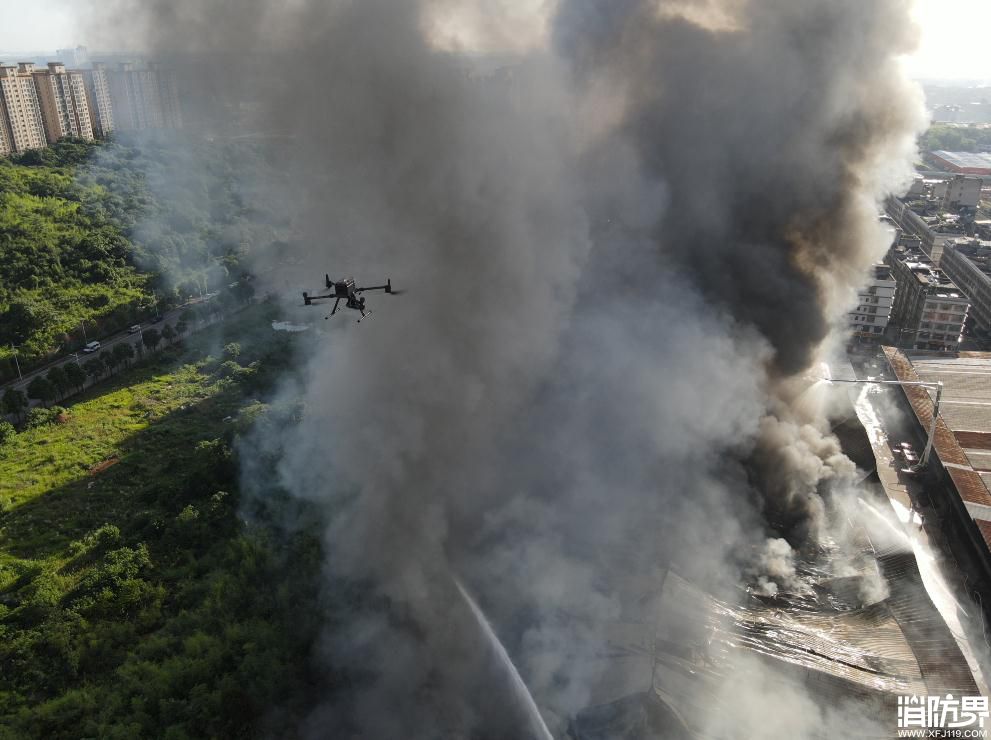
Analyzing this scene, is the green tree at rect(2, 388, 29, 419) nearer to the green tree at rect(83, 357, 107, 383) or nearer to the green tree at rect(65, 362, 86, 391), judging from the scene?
the green tree at rect(65, 362, 86, 391)

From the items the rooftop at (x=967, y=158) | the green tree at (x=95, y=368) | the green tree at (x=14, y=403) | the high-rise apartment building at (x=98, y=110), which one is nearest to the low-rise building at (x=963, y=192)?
the rooftop at (x=967, y=158)

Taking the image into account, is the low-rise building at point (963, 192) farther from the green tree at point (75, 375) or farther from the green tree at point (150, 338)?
the green tree at point (75, 375)

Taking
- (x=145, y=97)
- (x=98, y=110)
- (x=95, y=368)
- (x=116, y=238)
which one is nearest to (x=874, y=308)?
(x=145, y=97)

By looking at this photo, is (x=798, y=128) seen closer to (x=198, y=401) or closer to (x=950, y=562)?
(x=950, y=562)

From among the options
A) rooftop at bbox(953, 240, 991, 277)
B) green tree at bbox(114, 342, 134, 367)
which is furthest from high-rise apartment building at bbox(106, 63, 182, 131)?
rooftop at bbox(953, 240, 991, 277)

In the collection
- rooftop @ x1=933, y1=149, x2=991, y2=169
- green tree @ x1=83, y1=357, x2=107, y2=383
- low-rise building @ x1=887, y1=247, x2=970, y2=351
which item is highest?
rooftop @ x1=933, y1=149, x2=991, y2=169

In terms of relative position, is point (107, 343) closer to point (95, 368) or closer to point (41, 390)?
point (95, 368)

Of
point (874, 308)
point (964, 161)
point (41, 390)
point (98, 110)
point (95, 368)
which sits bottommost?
point (95, 368)
